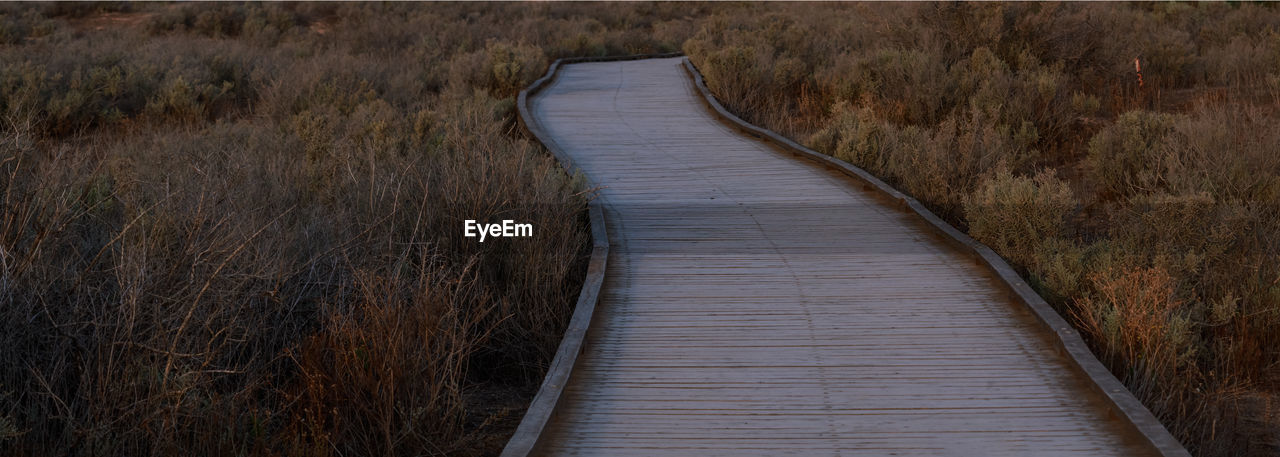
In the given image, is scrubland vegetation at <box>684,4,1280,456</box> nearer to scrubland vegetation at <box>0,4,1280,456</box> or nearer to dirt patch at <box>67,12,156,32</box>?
scrubland vegetation at <box>0,4,1280,456</box>

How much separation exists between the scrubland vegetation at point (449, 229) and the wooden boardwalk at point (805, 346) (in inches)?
19.5

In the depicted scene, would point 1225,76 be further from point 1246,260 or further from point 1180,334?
point 1180,334

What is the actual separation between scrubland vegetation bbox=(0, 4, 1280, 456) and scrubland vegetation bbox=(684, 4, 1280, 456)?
33mm

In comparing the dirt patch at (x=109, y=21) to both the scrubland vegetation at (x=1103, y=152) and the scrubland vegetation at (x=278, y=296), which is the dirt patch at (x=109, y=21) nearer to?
the scrubland vegetation at (x=1103, y=152)

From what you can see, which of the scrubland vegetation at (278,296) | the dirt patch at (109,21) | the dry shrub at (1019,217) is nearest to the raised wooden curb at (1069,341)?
the dry shrub at (1019,217)

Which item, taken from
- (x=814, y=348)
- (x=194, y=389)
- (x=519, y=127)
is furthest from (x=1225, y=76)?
(x=194, y=389)

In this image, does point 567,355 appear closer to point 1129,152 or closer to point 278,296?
point 278,296

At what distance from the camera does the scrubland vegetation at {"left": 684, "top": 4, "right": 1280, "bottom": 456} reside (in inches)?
213

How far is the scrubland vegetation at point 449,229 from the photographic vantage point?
445cm

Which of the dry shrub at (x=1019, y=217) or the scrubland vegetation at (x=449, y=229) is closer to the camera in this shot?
the scrubland vegetation at (x=449, y=229)

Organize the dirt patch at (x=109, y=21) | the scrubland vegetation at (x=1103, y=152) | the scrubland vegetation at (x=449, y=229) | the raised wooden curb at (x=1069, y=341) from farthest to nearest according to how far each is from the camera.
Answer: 1. the dirt patch at (x=109, y=21)
2. the scrubland vegetation at (x=1103, y=152)
3. the scrubland vegetation at (x=449, y=229)
4. the raised wooden curb at (x=1069, y=341)

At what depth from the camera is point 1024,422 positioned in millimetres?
4309

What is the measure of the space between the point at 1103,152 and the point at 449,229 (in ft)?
21.7

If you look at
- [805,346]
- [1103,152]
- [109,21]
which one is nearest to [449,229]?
[805,346]
